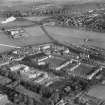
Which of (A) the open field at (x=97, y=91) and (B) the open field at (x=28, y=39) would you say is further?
(B) the open field at (x=28, y=39)

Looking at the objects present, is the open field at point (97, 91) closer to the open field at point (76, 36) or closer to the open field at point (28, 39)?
the open field at point (76, 36)

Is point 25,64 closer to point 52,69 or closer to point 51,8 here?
point 52,69

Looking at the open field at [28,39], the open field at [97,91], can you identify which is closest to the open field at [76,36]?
the open field at [28,39]

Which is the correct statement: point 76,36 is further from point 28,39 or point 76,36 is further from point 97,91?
point 97,91

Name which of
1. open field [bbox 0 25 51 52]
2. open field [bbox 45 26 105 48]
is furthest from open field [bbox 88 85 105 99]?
open field [bbox 0 25 51 52]

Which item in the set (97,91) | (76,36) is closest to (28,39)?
(76,36)

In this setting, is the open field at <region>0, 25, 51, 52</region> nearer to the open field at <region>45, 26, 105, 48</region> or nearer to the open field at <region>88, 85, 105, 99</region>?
the open field at <region>45, 26, 105, 48</region>

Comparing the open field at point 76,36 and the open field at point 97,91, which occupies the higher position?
the open field at point 76,36

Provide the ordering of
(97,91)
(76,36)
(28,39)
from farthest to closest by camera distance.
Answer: (76,36)
(28,39)
(97,91)
